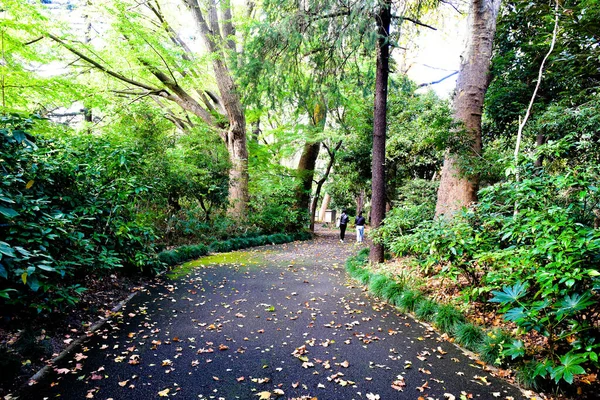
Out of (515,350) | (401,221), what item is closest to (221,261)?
(401,221)

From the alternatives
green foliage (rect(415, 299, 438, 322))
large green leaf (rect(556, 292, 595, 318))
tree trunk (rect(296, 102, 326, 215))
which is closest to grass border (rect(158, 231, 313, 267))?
tree trunk (rect(296, 102, 326, 215))

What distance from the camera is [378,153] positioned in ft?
23.2

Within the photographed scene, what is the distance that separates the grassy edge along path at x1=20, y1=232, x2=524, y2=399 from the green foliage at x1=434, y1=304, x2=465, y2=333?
0.22 meters

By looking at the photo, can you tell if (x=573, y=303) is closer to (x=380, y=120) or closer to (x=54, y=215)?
(x=54, y=215)

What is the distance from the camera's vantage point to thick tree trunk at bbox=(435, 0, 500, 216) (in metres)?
5.97

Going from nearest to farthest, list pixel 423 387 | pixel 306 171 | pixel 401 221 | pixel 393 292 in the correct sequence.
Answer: pixel 423 387 < pixel 393 292 < pixel 401 221 < pixel 306 171

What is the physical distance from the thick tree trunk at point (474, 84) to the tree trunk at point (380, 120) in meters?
1.52

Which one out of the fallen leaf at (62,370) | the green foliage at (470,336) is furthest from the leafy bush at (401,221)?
the fallen leaf at (62,370)

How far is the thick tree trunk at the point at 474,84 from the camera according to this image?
5.97 m

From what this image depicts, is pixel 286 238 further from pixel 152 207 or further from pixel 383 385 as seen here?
pixel 383 385

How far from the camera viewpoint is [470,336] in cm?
359

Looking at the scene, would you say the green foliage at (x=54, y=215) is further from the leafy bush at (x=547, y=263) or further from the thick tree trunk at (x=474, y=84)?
the thick tree trunk at (x=474, y=84)

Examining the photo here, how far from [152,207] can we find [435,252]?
8.07 meters

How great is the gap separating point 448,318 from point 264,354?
246 cm
